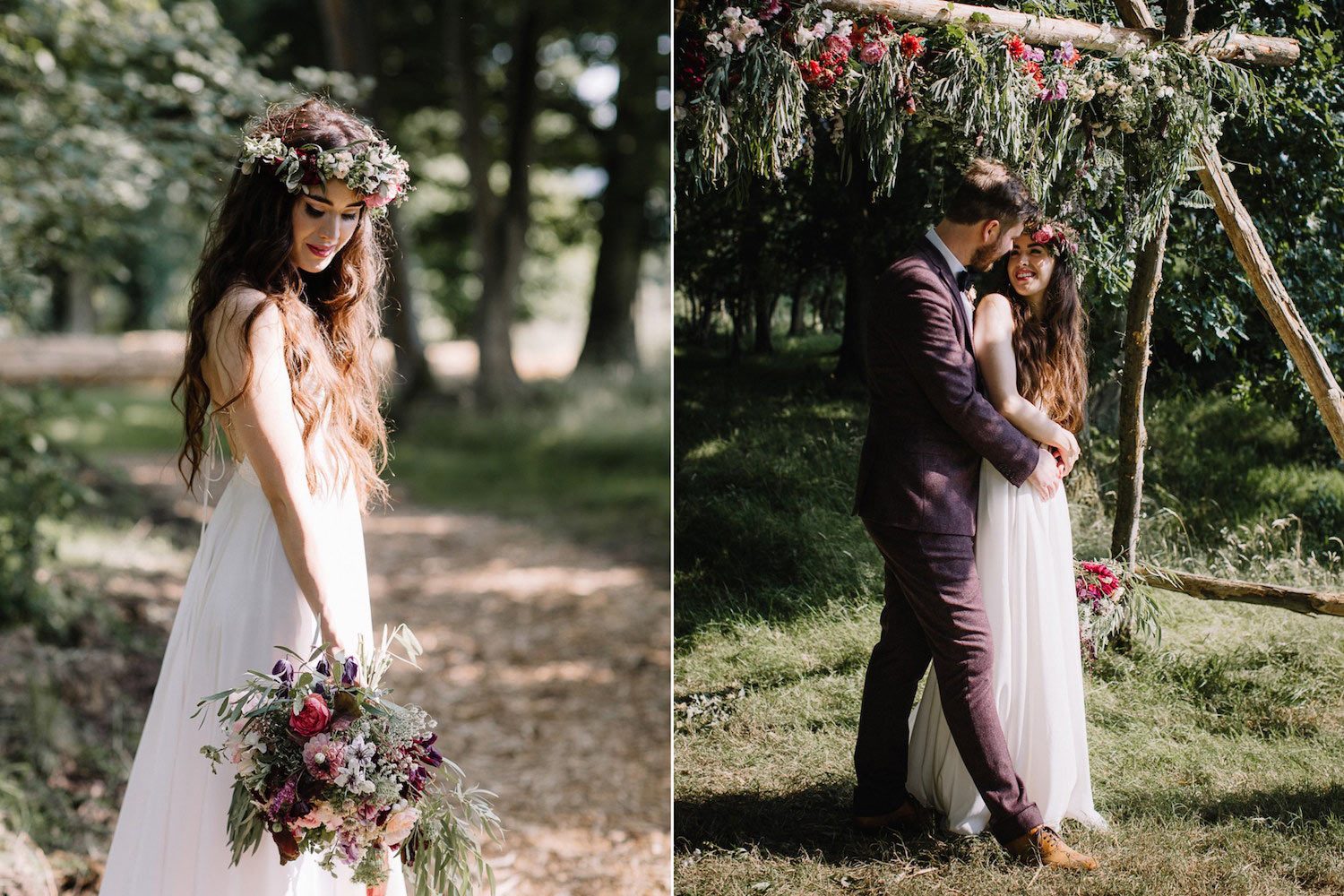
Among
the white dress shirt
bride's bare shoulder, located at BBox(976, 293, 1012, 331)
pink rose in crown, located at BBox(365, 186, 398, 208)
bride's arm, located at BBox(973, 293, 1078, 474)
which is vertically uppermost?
pink rose in crown, located at BBox(365, 186, 398, 208)

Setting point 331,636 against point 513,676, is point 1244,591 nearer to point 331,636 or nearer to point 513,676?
point 331,636

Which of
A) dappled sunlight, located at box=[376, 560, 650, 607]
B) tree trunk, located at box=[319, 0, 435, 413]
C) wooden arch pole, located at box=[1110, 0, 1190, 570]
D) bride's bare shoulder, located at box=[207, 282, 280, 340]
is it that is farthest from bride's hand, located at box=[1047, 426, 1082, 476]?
tree trunk, located at box=[319, 0, 435, 413]

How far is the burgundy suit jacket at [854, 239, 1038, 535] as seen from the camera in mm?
2584

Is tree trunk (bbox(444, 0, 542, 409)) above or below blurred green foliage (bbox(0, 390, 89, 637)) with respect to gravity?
above

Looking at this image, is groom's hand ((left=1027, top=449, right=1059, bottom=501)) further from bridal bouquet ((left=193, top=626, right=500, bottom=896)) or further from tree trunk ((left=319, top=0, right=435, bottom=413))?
tree trunk ((left=319, top=0, right=435, bottom=413))

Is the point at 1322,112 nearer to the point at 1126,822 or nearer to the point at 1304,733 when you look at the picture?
the point at 1304,733

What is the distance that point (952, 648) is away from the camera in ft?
8.79

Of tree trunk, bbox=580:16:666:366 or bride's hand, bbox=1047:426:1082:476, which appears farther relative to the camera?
tree trunk, bbox=580:16:666:366

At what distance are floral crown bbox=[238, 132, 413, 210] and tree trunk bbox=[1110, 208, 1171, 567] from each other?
5.63 ft

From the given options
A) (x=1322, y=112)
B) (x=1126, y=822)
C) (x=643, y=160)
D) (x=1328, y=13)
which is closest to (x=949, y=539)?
(x=1126, y=822)

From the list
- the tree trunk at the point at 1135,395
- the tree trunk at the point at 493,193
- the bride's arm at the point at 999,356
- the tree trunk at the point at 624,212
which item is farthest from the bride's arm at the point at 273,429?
the tree trunk at the point at 624,212

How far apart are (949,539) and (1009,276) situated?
2.06ft

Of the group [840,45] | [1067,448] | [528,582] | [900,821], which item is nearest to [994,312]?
[1067,448]

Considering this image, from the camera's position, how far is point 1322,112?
2.63m
